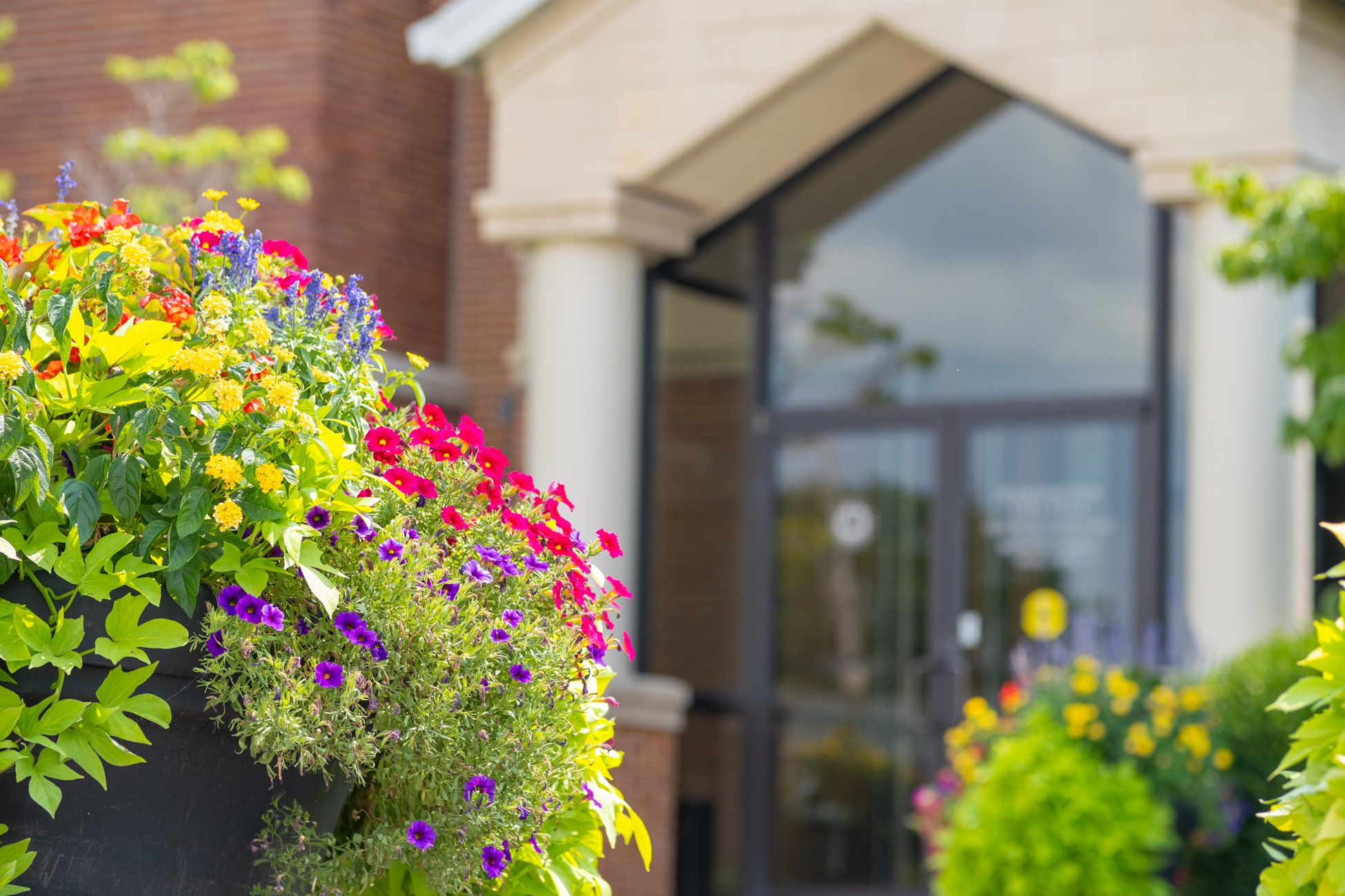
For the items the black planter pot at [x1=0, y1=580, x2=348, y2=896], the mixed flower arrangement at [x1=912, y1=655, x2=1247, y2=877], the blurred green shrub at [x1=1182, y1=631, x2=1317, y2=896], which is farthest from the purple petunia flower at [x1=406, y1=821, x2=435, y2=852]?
the blurred green shrub at [x1=1182, y1=631, x2=1317, y2=896]

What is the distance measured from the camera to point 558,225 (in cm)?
871

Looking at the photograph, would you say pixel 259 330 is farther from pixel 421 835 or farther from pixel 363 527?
pixel 421 835

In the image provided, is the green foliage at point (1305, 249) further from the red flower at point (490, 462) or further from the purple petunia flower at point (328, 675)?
the purple petunia flower at point (328, 675)

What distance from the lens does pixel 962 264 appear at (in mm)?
9211

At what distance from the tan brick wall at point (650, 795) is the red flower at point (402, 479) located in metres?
6.38

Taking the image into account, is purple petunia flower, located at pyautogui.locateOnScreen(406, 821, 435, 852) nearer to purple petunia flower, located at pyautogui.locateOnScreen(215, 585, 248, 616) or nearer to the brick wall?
purple petunia flower, located at pyautogui.locateOnScreen(215, 585, 248, 616)

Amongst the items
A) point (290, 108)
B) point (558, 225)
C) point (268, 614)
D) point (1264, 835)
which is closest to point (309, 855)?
point (268, 614)

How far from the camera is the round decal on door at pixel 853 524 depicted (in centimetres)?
933

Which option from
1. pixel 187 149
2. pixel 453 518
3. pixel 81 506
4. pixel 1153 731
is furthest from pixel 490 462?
pixel 187 149

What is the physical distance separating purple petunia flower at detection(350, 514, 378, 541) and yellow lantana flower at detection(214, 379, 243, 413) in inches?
9.6

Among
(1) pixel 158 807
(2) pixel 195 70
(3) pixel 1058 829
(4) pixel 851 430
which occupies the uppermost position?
(2) pixel 195 70

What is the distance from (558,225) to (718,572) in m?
2.38

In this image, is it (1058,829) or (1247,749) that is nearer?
(1058,829)

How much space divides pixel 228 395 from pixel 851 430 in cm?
737
